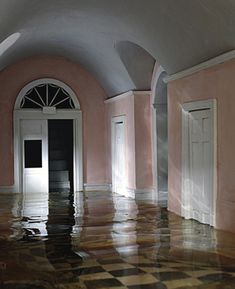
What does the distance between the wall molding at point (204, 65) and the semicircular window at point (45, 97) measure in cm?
501

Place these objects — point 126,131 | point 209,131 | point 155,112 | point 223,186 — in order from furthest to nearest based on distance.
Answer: point 126,131
point 155,112
point 209,131
point 223,186

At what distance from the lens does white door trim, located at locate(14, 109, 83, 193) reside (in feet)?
47.1

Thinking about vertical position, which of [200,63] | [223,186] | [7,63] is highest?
[7,63]

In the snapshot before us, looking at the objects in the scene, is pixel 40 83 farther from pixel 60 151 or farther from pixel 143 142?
pixel 143 142

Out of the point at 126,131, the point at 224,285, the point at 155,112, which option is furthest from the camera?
the point at 126,131

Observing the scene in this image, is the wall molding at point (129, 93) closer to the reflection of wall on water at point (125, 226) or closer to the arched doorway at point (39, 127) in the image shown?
the arched doorway at point (39, 127)

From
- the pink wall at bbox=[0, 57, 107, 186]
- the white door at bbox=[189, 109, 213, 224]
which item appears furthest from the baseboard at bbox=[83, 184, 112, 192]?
the white door at bbox=[189, 109, 213, 224]

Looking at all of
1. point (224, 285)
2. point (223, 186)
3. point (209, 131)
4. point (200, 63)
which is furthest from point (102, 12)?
point (224, 285)

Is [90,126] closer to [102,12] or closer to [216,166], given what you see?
[102,12]

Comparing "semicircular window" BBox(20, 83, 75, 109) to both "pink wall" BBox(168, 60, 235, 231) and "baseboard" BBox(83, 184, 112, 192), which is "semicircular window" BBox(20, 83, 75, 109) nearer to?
"baseboard" BBox(83, 184, 112, 192)

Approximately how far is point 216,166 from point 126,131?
5141 mm

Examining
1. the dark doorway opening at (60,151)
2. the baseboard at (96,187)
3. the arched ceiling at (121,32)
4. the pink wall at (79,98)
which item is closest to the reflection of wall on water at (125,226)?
the baseboard at (96,187)

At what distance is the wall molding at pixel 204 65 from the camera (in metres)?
7.81

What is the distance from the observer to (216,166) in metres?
8.29
